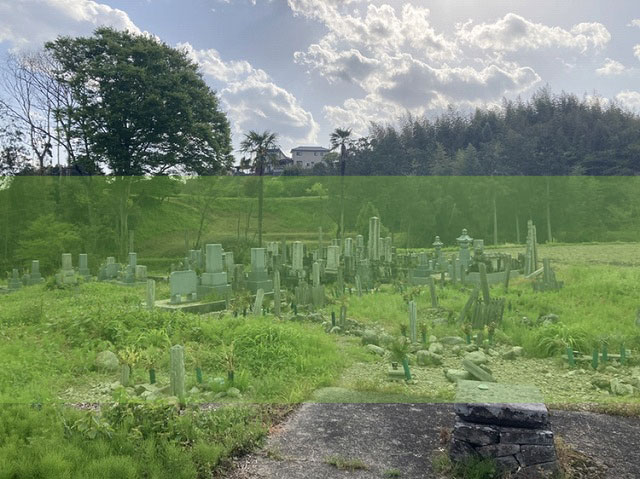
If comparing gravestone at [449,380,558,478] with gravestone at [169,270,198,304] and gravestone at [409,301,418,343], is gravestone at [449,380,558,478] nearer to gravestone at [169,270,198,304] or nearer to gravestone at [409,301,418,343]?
gravestone at [409,301,418,343]

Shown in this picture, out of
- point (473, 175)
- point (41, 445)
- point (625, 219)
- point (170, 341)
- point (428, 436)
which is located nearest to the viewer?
point (41, 445)

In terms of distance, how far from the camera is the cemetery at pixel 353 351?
4.35 meters

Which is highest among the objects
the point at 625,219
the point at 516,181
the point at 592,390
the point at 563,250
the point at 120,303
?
the point at 516,181

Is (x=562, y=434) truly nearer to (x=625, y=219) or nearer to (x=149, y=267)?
(x=625, y=219)

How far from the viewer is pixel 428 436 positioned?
471cm

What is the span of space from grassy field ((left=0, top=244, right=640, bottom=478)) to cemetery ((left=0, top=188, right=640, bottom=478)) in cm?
3

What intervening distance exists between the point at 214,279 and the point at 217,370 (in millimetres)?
5415

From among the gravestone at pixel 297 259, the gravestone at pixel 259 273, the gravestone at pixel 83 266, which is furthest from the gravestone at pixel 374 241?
the gravestone at pixel 83 266

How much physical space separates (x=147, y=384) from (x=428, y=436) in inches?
144

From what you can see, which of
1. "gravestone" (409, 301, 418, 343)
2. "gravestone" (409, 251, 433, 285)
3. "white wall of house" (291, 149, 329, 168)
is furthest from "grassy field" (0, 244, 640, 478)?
"white wall of house" (291, 149, 329, 168)

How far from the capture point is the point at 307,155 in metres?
9.98

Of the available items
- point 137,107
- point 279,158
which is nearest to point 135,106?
point 137,107

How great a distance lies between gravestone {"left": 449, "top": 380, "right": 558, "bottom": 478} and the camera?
388cm

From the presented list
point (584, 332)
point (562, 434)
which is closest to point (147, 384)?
point (562, 434)
